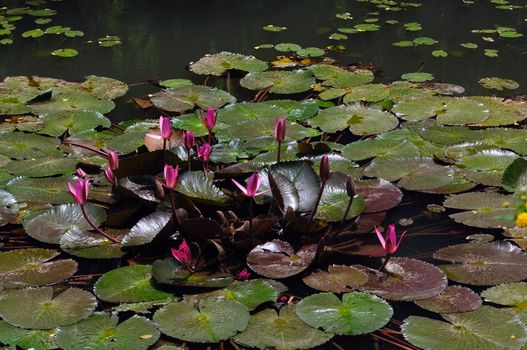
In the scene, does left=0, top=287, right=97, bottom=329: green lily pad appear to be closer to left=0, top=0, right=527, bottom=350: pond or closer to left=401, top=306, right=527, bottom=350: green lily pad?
left=0, top=0, right=527, bottom=350: pond

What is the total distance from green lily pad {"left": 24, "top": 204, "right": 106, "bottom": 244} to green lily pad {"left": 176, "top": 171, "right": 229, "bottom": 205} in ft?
1.05

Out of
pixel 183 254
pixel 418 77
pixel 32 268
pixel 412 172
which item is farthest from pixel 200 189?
pixel 418 77

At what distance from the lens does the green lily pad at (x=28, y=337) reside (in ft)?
6.66

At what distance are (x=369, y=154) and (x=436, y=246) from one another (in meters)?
0.67

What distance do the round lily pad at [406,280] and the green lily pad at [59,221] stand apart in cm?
99

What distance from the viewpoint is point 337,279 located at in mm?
2305

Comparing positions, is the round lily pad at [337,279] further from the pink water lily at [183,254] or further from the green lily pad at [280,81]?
the green lily pad at [280,81]

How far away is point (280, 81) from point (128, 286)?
207 cm

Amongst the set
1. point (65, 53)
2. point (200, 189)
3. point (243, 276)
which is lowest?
point (65, 53)

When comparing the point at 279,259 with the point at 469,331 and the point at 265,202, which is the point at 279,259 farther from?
the point at 469,331

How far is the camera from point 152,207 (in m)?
2.63

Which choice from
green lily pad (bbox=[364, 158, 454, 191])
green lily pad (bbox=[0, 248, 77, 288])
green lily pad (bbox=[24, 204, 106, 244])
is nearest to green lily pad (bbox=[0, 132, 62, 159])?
green lily pad (bbox=[24, 204, 106, 244])

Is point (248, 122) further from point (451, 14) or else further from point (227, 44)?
point (451, 14)

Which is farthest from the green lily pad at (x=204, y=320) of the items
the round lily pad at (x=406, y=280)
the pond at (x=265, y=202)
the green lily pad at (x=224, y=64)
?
the green lily pad at (x=224, y=64)
